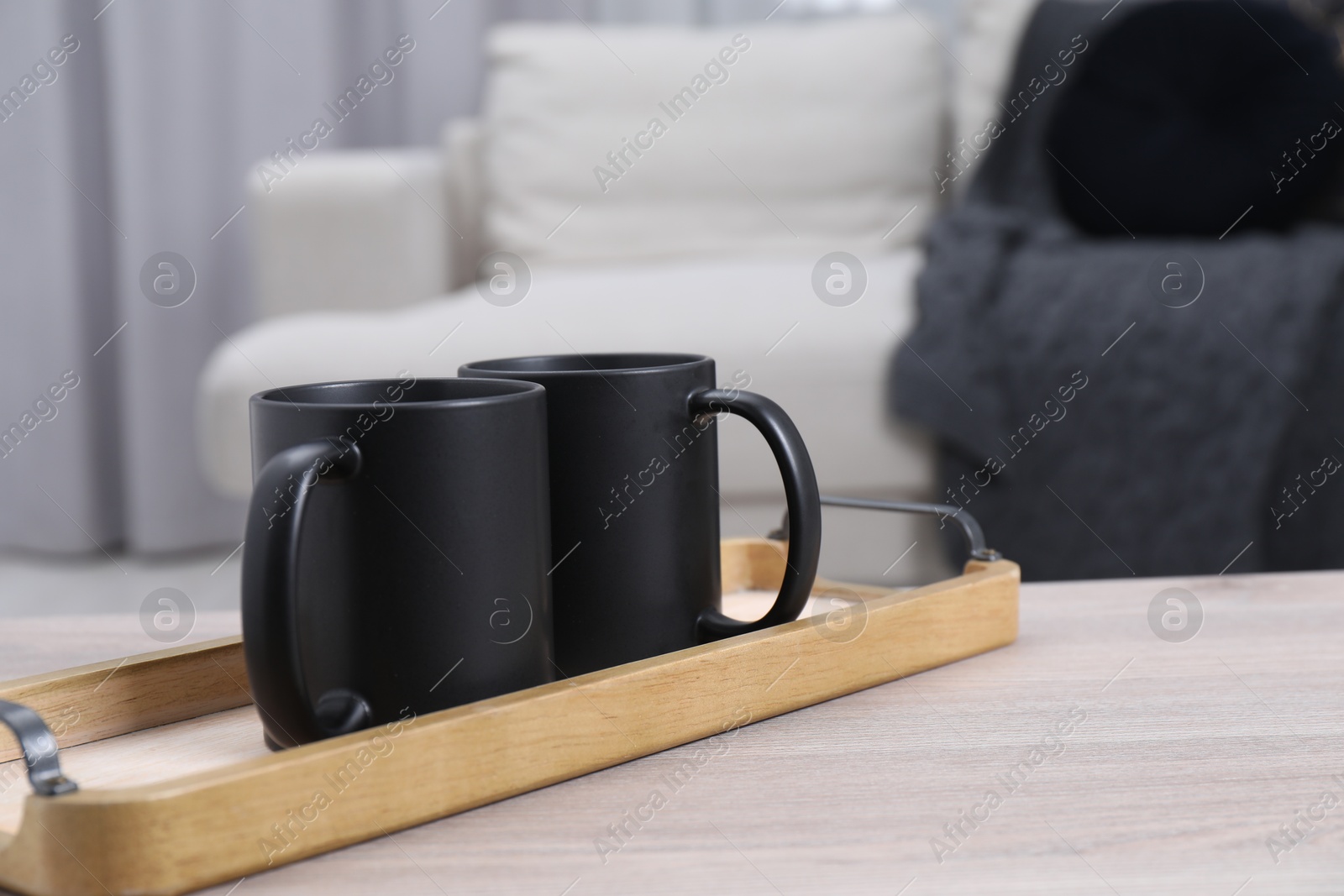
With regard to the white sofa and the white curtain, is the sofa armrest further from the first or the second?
the white curtain

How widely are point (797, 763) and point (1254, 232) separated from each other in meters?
1.62

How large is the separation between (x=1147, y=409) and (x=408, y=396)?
3.80 feet

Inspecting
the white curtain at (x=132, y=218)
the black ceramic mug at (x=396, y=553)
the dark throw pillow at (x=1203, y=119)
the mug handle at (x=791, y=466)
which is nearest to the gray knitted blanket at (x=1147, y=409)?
the dark throw pillow at (x=1203, y=119)

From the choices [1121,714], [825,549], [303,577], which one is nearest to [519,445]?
[303,577]

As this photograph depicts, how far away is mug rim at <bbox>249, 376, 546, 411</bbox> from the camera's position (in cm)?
40

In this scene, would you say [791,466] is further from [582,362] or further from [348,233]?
[348,233]

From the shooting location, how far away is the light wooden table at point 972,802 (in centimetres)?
34

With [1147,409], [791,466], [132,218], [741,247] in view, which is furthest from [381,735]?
[132,218]

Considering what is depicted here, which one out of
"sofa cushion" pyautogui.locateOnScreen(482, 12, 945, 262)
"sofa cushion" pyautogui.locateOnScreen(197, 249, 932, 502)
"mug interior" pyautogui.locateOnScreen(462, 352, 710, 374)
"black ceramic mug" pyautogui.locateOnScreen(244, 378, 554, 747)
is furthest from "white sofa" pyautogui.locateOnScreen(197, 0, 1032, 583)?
"black ceramic mug" pyautogui.locateOnScreen(244, 378, 554, 747)

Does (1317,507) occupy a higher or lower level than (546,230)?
lower

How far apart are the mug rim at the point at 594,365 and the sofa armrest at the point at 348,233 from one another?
1414 mm

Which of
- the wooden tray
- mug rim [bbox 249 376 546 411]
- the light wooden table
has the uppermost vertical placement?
mug rim [bbox 249 376 546 411]

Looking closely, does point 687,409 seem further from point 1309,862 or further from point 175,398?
point 175,398

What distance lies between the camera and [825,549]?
1473mm
